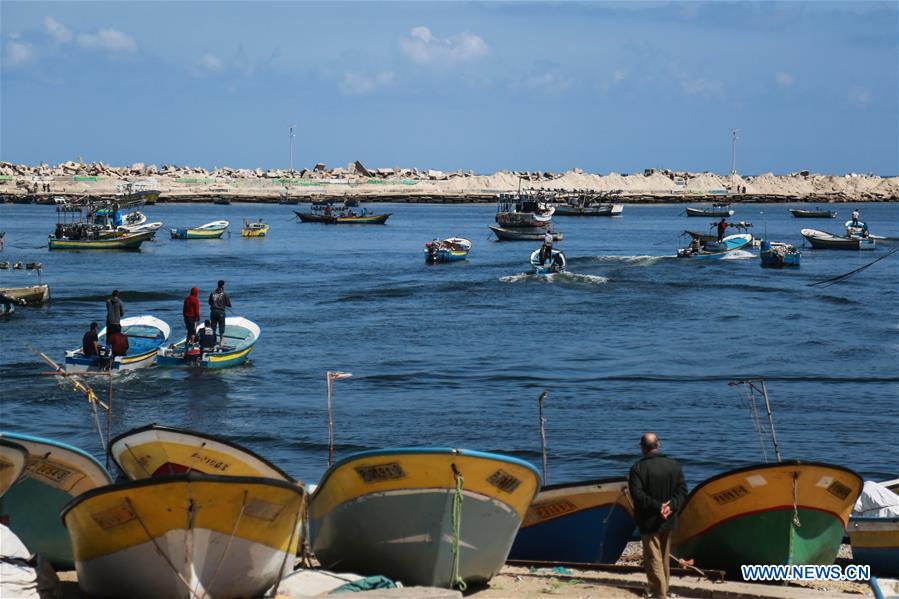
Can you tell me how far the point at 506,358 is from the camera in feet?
103

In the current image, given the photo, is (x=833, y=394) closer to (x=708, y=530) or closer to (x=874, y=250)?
(x=708, y=530)

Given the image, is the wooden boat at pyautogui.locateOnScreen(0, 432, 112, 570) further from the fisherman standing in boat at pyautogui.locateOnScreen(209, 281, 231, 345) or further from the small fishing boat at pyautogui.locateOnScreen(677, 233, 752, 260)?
the small fishing boat at pyautogui.locateOnScreen(677, 233, 752, 260)

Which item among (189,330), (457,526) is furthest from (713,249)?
(457,526)

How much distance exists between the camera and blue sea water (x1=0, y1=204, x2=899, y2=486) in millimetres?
21578

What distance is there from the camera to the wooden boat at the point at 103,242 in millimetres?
64938

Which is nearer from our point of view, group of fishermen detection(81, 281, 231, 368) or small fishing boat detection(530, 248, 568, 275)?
group of fishermen detection(81, 281, 231, 368)

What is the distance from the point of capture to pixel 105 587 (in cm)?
1001

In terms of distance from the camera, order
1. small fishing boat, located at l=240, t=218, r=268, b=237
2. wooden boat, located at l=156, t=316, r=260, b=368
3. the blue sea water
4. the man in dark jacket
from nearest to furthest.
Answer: the man in dark jacket → the blue sea water → wooden boat, located at l=156, t=316, r=260, b=368 → small fishing boat, located at l=240, t=218, r=268, b=237

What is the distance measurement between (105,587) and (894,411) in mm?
18651

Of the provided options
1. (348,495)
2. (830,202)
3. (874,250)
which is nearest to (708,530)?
(348,495)

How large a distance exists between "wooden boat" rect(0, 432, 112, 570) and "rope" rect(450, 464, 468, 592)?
3.47 meters

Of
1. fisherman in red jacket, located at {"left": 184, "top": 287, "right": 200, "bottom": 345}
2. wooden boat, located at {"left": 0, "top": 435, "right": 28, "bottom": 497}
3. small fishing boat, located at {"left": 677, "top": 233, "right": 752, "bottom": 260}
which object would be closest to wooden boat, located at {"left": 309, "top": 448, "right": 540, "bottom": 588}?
wooden boat, located at {"left": 0, "top": 435, "right": 28, "bottom": 497}

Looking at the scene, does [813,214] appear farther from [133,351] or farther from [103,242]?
[133,351]

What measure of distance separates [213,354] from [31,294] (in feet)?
50.6
